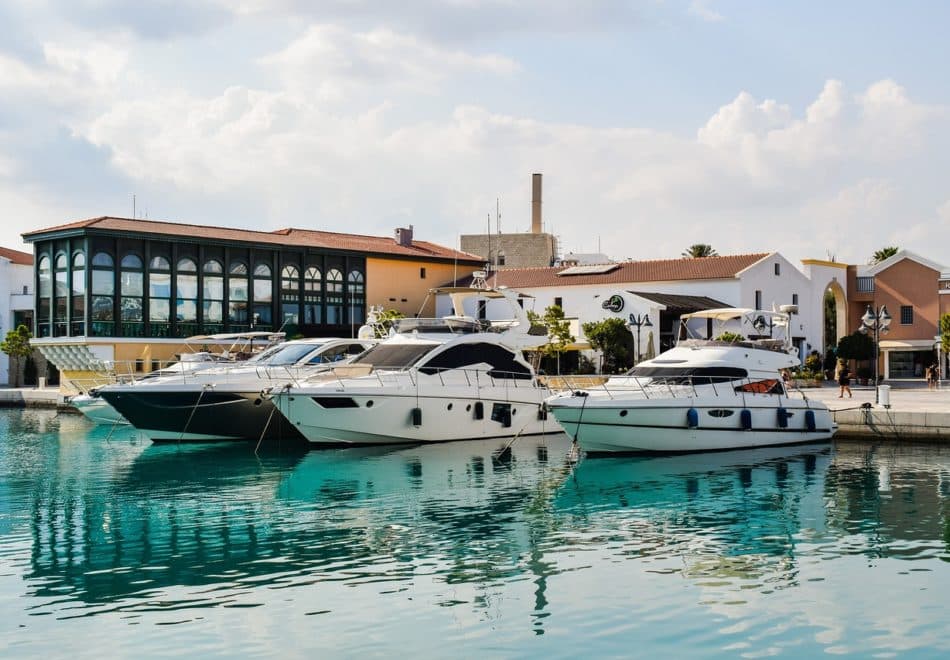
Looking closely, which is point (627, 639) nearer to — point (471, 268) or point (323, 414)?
point (323, 414)

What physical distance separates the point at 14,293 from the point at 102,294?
19.1m

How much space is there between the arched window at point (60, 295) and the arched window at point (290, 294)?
34.7 feet

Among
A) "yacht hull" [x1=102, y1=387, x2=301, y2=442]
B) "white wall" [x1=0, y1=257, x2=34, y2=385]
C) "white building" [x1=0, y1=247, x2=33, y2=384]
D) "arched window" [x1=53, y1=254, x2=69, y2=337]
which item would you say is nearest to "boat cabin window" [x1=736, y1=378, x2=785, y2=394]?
"yacht hull" [x1=102, y1=387, x2=301, y2=442]

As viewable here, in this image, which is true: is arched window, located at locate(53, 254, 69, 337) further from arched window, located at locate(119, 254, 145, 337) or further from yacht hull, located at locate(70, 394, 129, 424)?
yacht hull, located at locate(70, 394, 129, 424)

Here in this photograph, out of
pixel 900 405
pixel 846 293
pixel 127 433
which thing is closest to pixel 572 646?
pixel 900 405

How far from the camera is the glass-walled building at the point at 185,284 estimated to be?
5131 cm

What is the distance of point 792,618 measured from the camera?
1188cm

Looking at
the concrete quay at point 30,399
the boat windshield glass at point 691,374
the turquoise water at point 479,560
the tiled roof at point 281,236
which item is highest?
the tiled roof at point 281,236

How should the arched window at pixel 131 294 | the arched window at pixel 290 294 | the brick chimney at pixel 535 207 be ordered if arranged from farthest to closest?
the brick chimney at pixel 535 207, the arched window at pixel 290 294, the arched window at pixel 131 294

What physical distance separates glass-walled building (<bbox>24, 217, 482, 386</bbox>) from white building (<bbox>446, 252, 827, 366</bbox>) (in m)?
6.12

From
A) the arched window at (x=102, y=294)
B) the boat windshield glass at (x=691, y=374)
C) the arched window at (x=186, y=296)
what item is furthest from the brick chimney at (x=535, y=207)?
the boat windshield glass at (x=691, y=374)

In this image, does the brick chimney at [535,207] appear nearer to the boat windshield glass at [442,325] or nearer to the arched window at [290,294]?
the arched window at [290,294]

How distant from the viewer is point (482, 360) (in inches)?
1192

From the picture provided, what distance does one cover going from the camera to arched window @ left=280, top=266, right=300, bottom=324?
5685 centimetres
